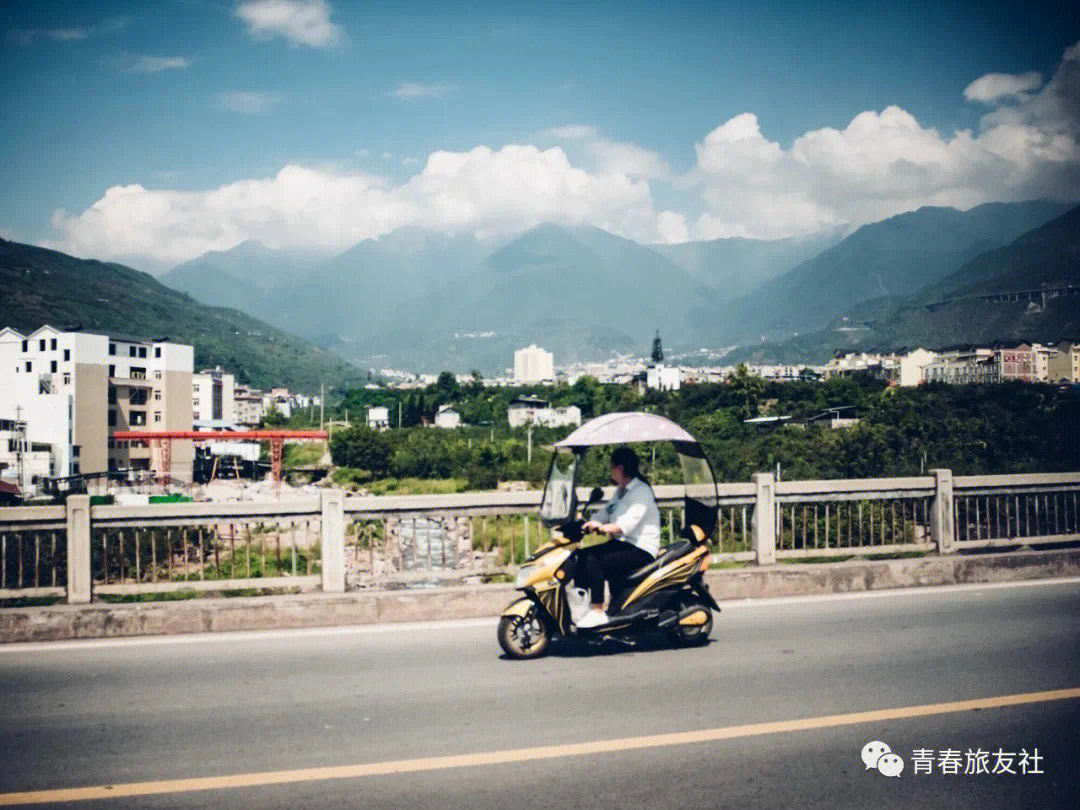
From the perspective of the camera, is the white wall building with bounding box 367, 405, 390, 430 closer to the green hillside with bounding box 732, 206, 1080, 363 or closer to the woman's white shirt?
the green hillside with bounding box 732, 206, 1080, 363

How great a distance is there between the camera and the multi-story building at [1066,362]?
2277 inches

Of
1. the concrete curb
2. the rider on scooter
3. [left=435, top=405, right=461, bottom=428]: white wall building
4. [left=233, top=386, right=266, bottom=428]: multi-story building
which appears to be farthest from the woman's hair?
[left=233, top=386, right=266, bottom=428]: multi-story building

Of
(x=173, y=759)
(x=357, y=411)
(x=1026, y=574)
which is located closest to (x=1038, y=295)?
(x=357, y=411)

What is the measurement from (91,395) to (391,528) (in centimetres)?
7343

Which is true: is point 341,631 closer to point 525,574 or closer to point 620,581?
point 525,574

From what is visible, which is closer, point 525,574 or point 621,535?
point 525,574

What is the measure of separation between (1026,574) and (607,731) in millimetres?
6666

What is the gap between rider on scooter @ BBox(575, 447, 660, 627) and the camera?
271 inches

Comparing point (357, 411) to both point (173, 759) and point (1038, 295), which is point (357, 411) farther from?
point (173, 759)

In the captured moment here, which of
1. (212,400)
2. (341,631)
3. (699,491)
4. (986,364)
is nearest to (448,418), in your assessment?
(212,400)

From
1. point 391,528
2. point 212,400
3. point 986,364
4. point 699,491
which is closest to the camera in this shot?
point 699,491

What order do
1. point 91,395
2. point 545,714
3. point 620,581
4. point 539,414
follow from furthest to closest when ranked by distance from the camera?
point 539,414
point 91,395
point 620,581
point 545,714

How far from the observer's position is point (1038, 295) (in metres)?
110

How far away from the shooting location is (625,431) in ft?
23.7
